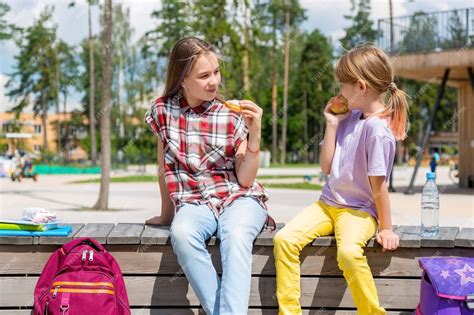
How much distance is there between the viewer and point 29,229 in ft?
12.7

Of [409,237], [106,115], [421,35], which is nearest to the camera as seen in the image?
[409,237]

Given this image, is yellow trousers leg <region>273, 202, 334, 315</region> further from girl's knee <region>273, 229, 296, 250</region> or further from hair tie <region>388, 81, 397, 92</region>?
hair tie <region>388, 81, 397, 92</region>

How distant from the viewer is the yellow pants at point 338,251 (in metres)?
3.56

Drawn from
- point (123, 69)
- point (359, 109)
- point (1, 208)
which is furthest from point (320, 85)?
point (359, 109)

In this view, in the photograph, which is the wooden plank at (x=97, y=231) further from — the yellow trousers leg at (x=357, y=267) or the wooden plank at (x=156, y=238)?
the yellow trousers leg at (x=357, y=267)

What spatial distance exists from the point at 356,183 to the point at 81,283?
147cm

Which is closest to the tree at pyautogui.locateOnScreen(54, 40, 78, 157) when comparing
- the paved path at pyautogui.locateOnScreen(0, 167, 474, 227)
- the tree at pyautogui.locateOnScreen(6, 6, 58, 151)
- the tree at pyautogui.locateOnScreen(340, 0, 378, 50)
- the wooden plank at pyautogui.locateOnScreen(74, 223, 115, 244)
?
the tree at pyautogui.locateOnScreen(6, 6, 58, 151)

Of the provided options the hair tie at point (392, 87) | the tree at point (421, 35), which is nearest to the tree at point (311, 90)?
the tree at point (421, 35)

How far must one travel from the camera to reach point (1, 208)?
49.3 feet

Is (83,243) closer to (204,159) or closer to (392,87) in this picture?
(204,159)

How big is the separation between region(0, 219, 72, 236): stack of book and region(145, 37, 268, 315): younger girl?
0.59m

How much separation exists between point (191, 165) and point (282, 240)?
25.0 inches

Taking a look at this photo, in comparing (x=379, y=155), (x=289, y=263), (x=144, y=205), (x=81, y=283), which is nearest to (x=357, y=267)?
(x=289, y=263)

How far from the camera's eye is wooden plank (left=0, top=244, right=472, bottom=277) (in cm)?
379
